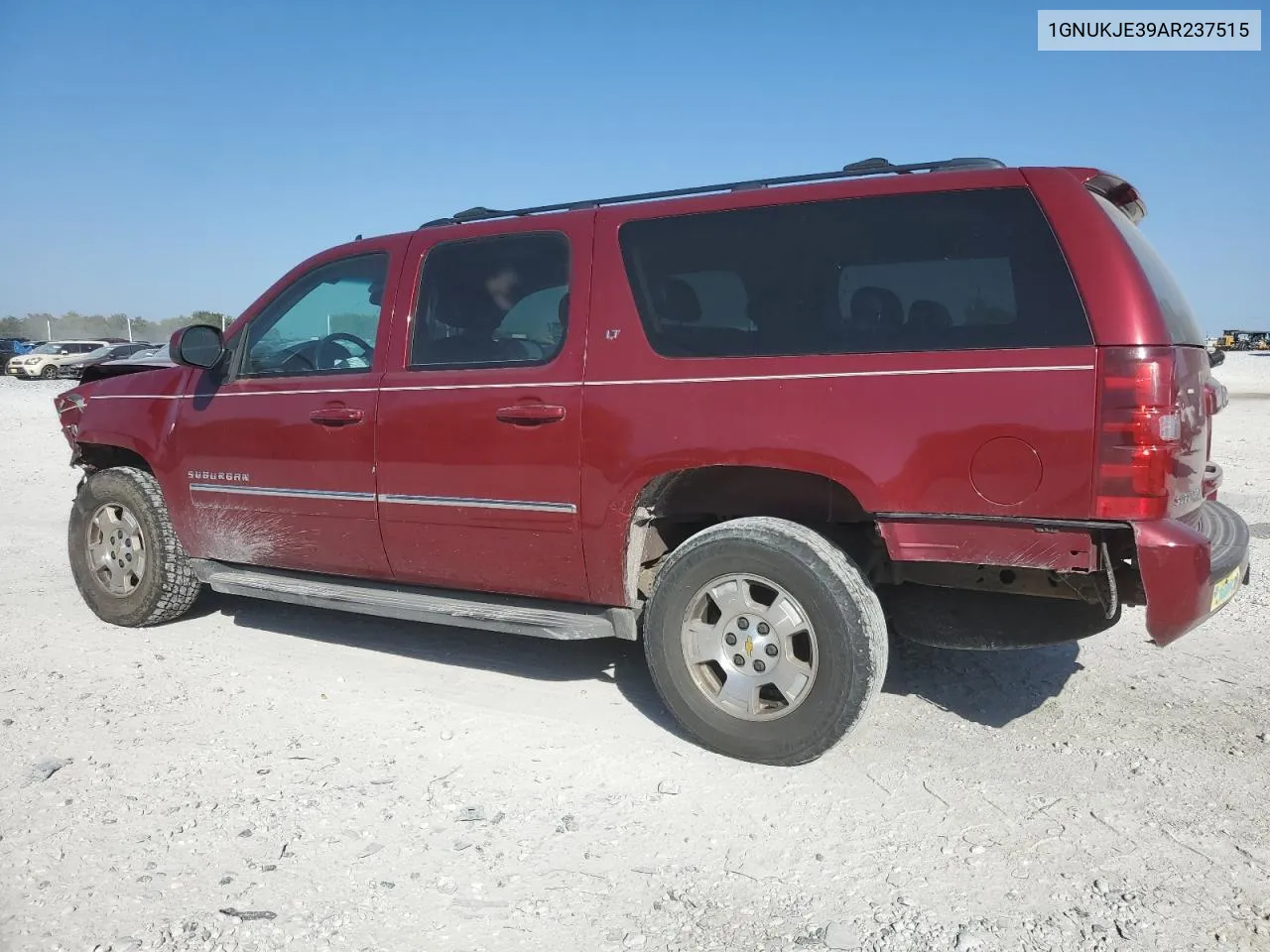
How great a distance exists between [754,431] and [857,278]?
0.65m

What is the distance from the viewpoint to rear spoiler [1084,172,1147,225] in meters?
3.24

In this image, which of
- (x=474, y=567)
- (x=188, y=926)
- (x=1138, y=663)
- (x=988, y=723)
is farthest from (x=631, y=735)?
(x=1138, y=663)

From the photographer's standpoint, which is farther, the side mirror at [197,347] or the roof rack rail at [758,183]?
the side mirror at [197,347]

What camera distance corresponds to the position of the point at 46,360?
115ft

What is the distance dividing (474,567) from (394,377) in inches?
36.2

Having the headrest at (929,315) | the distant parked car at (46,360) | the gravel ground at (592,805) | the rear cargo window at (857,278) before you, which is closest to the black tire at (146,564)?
the gravel ground at (592,805)

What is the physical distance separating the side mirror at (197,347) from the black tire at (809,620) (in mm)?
2685

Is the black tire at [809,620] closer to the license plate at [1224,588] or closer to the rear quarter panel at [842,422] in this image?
the rear quarter panel at [842,422]

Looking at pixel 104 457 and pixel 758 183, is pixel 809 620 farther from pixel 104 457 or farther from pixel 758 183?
pixel 104 457

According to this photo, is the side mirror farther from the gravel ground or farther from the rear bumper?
the rear bumper

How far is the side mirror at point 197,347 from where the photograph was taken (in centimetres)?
476

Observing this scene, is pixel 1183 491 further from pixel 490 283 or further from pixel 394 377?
pixel 394 377

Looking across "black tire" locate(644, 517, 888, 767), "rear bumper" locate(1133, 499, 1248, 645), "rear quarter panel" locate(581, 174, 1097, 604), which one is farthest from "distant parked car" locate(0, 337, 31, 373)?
"rear bumper" locate(1133, 499, 1248, 645)

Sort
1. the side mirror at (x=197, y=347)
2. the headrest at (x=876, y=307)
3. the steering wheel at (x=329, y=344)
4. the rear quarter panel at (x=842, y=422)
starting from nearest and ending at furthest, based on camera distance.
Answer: the rear quarter panel at (x=842, y=422) → the headrest at (x=876, y=307) → the steering wheel at (x=329, y=344) → the side mirror at (x=197, y=347)
